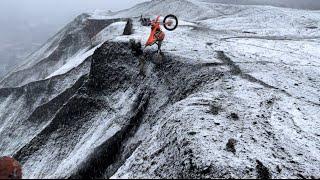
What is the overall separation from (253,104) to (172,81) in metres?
6.07

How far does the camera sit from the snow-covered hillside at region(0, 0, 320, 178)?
1460cm

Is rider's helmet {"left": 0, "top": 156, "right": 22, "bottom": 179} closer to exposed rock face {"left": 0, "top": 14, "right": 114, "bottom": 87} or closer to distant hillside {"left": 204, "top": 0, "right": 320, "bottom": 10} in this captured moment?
exposed rock face {"left": 0, "top": 14, "right": 114, "bottom": 87}

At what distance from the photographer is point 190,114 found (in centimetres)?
1723

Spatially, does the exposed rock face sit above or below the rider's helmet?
below

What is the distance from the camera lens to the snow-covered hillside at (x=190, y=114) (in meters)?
14.6

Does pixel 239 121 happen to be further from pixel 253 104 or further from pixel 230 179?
pixel 230 179

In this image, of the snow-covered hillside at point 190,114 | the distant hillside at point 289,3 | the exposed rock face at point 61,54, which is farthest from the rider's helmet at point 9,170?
the distant hillside at point 289,3

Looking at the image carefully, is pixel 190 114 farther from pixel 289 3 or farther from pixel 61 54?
pixel 289 3

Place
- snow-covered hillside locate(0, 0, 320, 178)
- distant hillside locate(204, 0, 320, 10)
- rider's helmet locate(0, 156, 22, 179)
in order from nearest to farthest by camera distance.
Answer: rider's helmet locate(0, 156, 22, 179), snow-covered hillside locate(0, 0, 320, 178), distant hillside locate(204, 0, 320, 10)

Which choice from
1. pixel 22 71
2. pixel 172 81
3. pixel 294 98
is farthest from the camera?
pixel 22 71

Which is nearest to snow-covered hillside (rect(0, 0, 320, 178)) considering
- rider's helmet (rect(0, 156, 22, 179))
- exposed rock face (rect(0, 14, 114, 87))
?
rider's helmet (rect(0, 156, 22, 179))

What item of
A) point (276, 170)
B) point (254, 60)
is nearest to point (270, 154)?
point (276, 170)

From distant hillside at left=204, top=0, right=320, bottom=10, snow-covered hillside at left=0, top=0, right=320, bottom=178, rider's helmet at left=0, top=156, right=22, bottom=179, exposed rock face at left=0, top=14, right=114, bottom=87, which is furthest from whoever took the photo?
distant hillside at left=204, top=0, right=320, bottom=10

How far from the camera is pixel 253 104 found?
1897cm
